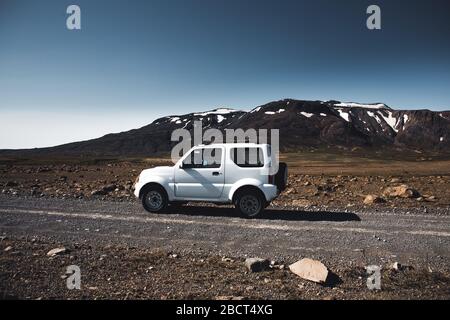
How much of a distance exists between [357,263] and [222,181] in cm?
A: 616

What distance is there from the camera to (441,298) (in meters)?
5.77

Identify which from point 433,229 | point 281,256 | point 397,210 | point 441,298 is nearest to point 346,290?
point 441,298

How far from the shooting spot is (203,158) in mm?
13117

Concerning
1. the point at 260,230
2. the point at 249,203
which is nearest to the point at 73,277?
the point at 260,230

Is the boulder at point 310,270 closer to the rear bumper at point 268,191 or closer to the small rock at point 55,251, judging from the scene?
the small rock at point 55,251

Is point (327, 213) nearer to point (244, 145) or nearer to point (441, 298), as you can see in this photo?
point (244, 145)

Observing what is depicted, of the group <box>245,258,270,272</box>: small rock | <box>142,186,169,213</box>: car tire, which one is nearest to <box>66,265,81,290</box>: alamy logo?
<box>245,258,270,272</box>: small rock

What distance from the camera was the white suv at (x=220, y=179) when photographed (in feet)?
40.8

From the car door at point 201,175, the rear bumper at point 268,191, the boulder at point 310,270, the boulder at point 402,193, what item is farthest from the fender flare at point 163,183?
the boulder at point 402,193

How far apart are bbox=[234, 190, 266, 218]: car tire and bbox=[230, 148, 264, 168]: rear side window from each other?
3.12 ft

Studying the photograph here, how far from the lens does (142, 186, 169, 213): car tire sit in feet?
43.6

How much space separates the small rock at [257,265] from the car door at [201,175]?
18.8 ft

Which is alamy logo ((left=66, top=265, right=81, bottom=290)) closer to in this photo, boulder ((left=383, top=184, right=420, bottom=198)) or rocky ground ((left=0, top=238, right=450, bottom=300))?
rocky ground ((left=0, top=238, right=450, bottom=300))

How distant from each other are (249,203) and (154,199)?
3.57 m
